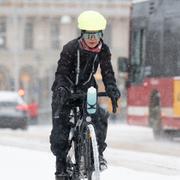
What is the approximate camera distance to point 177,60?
19078mm

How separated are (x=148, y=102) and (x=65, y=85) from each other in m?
12.8

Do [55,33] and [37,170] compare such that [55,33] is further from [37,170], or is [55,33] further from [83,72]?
[83,72]

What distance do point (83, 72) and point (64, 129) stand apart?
21.5 inches

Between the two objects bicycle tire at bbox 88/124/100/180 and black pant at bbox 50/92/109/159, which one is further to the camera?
black pant at bbox 50/92/109/159

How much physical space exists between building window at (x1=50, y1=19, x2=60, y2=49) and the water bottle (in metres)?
74.1

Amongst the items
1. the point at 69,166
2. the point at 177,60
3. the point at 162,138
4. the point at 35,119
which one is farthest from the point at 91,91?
the point at 35,119

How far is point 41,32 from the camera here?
8219 centimetres

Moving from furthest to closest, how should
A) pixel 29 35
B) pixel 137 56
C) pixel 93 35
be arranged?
pixel 29 35 < pixel 137 56 < pixel 93 35

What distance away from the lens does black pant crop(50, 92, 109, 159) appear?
26.9ft

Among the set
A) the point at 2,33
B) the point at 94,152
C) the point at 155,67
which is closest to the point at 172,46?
the point at 155,67

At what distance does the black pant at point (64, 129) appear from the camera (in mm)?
8188

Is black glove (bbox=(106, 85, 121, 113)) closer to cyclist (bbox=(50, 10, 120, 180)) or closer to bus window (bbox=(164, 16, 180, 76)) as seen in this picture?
cyclist (bbox=(50, 10, 120, 180))

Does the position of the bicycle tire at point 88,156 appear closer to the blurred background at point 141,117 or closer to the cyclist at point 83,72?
the cyclist at point 83,72

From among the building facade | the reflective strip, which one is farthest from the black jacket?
the building facade
